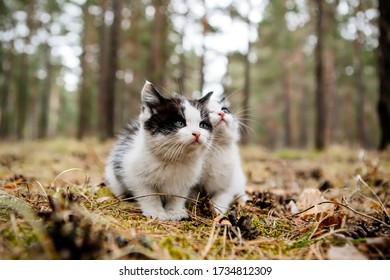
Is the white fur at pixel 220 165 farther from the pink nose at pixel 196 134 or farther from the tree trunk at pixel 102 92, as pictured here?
the tree trunk at pixel 102 92

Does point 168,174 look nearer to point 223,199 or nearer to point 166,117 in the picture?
point 166,117

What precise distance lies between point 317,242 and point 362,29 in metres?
19.0

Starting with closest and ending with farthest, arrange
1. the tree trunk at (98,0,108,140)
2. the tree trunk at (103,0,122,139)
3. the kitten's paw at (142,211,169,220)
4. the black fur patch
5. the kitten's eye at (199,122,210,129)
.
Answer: the kitten's paw at (142,211,169,220), the black fur patch, the kitten's eye at (199,122,210,129), the tree trunk at (103,0,122,139), the tree trunk at (98,0,108,140)

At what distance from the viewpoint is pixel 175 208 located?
237cm

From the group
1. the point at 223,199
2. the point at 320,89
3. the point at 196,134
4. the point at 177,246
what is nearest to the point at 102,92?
the point at 320,89

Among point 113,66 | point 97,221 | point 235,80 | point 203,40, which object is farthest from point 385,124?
point 235,80

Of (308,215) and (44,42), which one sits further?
(44,42)

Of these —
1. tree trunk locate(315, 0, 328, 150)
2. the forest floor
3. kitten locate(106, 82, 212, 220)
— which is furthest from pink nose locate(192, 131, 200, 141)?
tree trunk locate(315, 0, 328, 150)

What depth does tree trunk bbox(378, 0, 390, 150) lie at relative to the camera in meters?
6.70

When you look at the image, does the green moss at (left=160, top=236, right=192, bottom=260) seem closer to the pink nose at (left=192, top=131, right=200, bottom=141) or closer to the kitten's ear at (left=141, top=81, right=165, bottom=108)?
the pink nose at (left=192, top=131, right=200, bottom=141)

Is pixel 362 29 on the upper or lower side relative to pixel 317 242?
upper

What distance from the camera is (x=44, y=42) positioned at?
2217 centimetres

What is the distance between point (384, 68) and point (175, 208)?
6.45 metres

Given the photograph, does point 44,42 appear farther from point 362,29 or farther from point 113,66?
point 362,29
